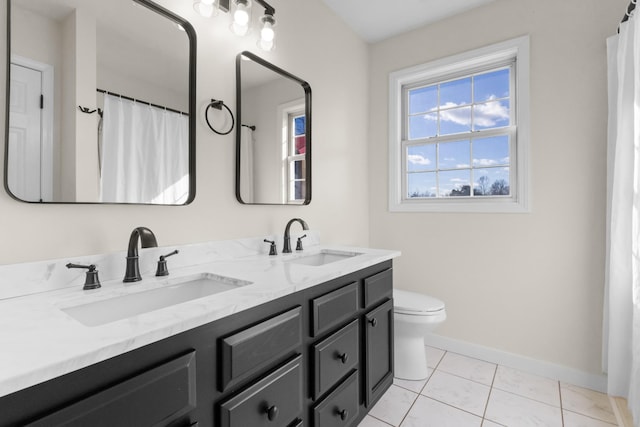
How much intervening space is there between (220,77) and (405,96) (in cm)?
176

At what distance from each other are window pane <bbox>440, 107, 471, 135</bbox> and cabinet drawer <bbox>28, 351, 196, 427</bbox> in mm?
2472

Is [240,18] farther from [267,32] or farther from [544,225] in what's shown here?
[544,225]

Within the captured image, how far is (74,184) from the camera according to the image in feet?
3.57

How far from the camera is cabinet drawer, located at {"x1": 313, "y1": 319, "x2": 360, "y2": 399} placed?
120 cm

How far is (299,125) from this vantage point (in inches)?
81.1

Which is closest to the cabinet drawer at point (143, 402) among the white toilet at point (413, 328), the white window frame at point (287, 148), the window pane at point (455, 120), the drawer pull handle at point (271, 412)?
the drawer pull handle at point (271, 412)

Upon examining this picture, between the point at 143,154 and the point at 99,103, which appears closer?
the point at 99,103

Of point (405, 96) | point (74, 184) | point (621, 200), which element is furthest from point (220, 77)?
point (621, 200)

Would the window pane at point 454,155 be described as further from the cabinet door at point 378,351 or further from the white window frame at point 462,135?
the cabinet door at point 378,351

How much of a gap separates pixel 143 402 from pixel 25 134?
0.91m

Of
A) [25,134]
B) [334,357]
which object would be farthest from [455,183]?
[25,134]

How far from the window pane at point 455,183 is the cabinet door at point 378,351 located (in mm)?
1209

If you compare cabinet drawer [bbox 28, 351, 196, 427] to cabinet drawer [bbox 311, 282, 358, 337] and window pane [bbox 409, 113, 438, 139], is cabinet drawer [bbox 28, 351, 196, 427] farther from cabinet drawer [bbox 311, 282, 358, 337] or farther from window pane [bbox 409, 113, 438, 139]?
window pane [bbox 409, 113, 438, 139]

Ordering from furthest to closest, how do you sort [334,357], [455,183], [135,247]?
1. [455,183]
2. [334,357]
3. [135,247]
